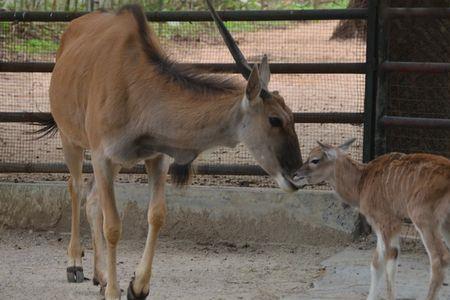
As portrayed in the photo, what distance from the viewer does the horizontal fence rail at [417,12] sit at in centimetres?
723

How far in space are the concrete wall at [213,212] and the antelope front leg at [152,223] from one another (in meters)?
1.57

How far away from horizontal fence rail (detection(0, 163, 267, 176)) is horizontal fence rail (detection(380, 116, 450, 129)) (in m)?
1.07

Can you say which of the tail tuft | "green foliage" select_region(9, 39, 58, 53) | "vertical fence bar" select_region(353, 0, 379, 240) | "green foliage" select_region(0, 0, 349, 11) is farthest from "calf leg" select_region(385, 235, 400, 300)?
"green foliage" select_region(0, 0, 349, 11)

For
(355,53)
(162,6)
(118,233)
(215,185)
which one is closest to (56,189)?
(215,185)

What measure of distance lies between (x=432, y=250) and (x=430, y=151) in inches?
91.4

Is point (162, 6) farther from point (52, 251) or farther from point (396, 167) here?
point (396, 167)

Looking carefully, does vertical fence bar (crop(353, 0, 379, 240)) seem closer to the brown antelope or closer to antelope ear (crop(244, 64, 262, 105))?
the brown antelope

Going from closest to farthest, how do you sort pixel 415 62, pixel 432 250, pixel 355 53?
pixel 432 250 → pixel 415 62 → pixel 355 53

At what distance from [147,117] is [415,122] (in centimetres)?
243

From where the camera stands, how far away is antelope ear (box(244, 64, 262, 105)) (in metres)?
5.23

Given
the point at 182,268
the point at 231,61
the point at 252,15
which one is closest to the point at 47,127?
the point at 182,268

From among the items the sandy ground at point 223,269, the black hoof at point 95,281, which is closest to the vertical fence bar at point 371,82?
the sandy ground at point 223,269

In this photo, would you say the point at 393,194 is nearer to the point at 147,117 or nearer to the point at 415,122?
the point at 415,122

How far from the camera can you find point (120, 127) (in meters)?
5.85
